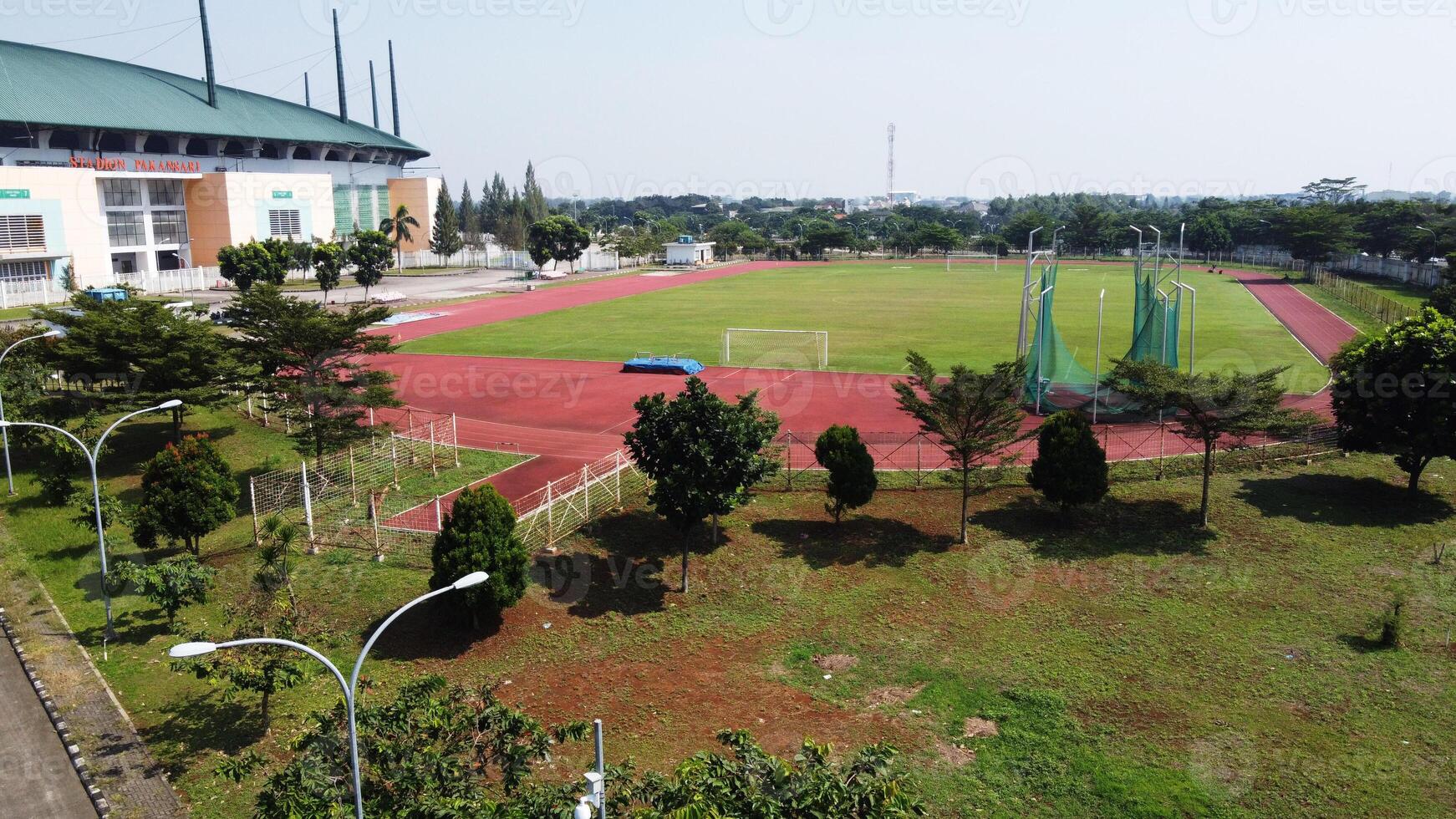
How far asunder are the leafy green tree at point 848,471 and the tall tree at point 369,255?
5760 centimetres

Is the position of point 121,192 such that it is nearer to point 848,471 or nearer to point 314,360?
point 314,360

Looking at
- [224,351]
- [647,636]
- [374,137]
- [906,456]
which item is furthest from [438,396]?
[374,137]

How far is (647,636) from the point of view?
730 inches

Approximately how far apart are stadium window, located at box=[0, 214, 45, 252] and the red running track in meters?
29.8

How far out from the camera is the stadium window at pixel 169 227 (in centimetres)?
7794

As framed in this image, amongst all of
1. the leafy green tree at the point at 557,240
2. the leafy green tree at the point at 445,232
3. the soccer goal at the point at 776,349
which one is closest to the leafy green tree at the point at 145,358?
the soccer goal at the point at 776,349

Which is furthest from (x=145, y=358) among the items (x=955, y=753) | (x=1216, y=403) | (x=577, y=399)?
(x=1216, y=403)

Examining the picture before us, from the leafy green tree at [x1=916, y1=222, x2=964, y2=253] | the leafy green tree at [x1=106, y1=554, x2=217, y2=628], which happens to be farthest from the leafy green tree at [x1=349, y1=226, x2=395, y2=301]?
the leafy green tree at [x1=916, y1=222, x2=964, y2=253]

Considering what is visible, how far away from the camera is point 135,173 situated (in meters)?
73.2

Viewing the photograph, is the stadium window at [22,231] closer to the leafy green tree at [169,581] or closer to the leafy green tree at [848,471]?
the leafy green tree at [169,581]

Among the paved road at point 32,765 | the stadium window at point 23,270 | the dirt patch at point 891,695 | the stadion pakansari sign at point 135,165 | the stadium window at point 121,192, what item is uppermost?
the stadion pakansari sign at point 135,165

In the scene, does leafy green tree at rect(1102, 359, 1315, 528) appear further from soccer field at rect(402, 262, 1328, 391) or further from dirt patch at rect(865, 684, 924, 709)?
soccer field at rect(402, 262, 1328, 391)

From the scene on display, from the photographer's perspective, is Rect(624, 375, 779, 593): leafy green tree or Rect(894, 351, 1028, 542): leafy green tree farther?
Rect(894, 351, 1028, 542): leafy green tree

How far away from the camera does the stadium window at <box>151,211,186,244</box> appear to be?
7794 centimetres
